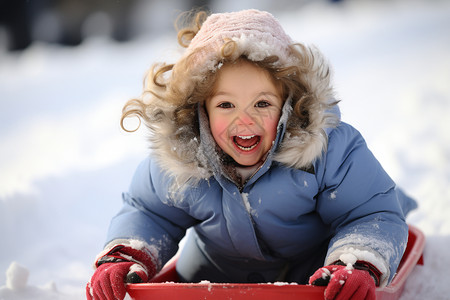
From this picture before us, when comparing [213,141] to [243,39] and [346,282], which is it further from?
[346,282]

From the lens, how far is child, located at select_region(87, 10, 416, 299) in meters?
1.13

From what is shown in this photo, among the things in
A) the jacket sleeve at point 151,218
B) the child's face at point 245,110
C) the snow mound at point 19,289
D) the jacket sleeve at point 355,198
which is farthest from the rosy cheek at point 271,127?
the snow mound at point 19,289

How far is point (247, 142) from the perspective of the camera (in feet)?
3.91

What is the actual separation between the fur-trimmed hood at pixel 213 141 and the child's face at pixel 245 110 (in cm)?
3

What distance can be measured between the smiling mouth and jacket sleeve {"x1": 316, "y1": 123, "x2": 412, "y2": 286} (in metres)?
0.15

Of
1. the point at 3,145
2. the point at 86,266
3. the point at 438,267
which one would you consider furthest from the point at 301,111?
the point at 3,145

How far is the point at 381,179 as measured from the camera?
116cm

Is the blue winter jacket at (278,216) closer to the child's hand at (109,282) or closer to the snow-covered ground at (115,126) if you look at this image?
the child's hand at (109,282)

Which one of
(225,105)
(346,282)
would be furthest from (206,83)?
(346,282)

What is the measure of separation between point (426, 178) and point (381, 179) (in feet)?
3.51

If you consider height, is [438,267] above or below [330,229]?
below

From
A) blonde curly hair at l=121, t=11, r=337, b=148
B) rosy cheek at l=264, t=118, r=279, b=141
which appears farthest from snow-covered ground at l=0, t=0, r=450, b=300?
rosy cheek at l=264, t=118, r=279, b=141

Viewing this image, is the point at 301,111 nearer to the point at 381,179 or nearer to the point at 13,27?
the point at 381,179

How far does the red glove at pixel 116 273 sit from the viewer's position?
1.00m
